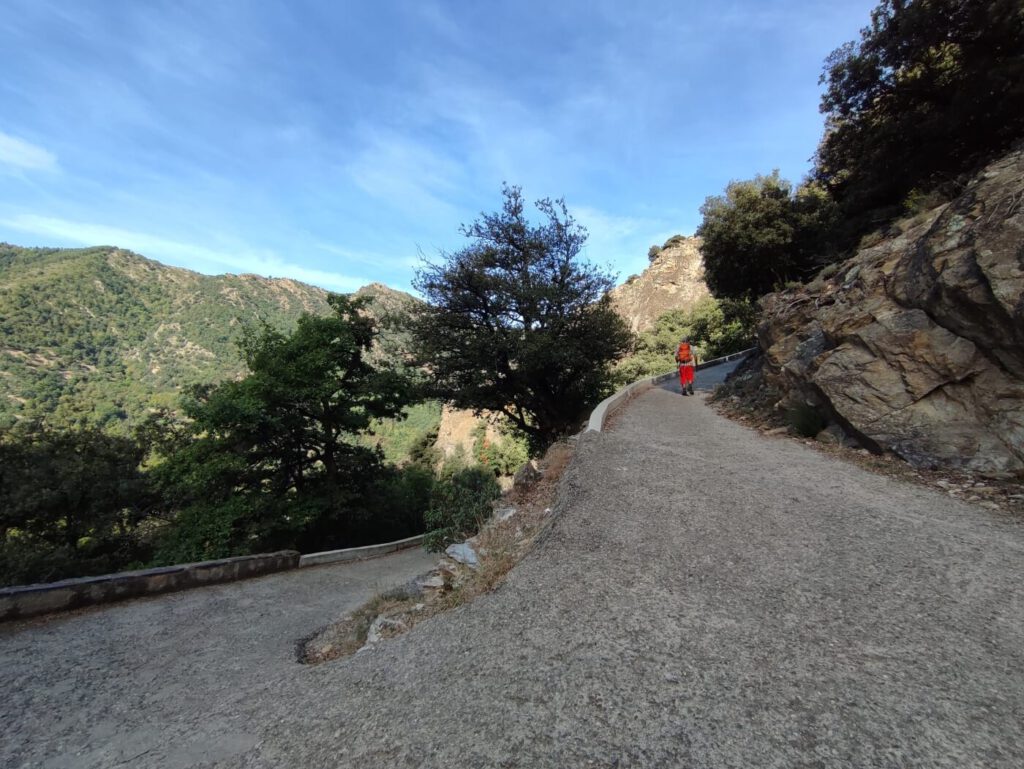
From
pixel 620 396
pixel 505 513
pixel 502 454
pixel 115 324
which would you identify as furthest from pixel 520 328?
pixel 115 324

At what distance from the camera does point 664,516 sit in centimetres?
499

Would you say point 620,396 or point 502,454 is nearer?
point 620,396

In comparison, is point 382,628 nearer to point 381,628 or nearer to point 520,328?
point 381,628

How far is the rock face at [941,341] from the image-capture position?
5359 mm

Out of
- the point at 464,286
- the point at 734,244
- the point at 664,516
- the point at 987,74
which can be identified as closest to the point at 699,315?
the point at 734,244

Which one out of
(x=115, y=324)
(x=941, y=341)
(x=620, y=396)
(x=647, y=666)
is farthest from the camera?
A: (x=115, y=324)

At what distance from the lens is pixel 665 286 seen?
2331 inches

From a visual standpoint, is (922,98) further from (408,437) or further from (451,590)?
(408,437)

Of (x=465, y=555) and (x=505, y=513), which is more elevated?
(x=505, y=513)

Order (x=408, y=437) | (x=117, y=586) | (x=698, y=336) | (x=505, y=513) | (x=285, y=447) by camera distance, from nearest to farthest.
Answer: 1. (x=505, y=513)
2. (x=117, y=586)
3. (x=285, y=447)
4. (x=698, y=336)
5. (x=408, y=437)

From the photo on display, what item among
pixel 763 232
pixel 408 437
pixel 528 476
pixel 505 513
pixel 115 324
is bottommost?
pixel 408 437

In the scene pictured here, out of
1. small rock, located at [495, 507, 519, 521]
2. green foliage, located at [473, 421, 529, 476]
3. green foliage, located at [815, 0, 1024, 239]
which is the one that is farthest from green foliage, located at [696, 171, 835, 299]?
green foliage, located at [473, 421, 529, 476]

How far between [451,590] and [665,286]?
60137 mm

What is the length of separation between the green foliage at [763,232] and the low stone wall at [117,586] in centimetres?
1654
